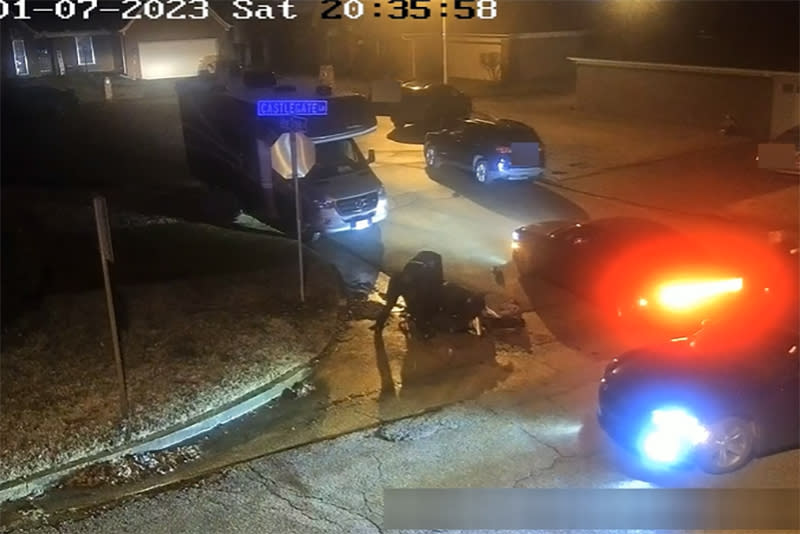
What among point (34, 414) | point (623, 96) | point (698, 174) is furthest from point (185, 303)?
point (623, 96)

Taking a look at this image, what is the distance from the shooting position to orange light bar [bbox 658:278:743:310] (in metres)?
11.8

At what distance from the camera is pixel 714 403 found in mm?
8094

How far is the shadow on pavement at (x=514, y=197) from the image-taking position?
1912 centimetres

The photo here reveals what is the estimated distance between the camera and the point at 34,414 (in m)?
9.70

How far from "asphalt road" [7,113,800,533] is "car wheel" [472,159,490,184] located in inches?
245

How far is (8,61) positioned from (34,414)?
41.5 metres

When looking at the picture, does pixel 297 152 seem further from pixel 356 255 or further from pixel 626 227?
pixel 626 227

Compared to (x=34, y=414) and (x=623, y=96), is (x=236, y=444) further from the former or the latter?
(x=623, y=96)

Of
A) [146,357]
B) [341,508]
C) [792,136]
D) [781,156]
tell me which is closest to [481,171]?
[781,156]

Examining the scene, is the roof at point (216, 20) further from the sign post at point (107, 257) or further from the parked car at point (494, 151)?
the sign post at point (107, 257)

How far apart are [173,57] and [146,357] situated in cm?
4019

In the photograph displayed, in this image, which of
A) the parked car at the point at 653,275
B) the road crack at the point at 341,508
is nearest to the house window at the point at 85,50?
the parked car at the point at 653,275

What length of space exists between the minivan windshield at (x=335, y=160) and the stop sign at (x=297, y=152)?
3.75 metres

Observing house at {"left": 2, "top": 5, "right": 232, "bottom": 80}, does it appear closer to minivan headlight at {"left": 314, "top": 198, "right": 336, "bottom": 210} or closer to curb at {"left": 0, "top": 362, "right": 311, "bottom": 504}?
minivan headlight at {"left": 314, "top": 198, "right": 336, "bottom": 210}
